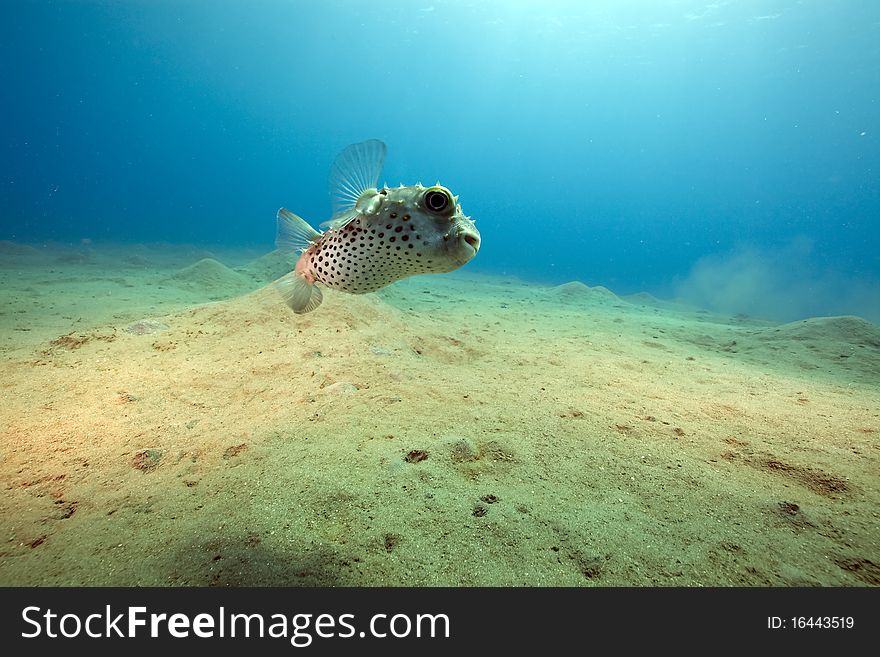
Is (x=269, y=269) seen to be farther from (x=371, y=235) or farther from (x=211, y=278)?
(x=371, y=235)

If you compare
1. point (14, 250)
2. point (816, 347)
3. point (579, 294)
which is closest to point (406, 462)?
point (816, 347)

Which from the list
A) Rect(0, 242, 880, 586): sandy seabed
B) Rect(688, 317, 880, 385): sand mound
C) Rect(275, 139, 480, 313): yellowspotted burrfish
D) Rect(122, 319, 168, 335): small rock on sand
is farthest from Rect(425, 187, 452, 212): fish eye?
Rect(688, 317, 880, 385): sand mound

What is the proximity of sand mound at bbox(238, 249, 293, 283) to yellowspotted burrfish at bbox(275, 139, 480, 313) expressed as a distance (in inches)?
561

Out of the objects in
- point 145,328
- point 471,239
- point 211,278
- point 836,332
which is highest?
point 211,278

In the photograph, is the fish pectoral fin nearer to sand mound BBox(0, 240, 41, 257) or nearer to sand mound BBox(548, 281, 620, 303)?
sand mound BBox(548, 281, 620, 303)

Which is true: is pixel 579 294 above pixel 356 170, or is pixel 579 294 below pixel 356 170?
above

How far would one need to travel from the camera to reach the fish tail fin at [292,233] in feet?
8.84

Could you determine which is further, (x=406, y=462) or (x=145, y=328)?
(x=145, y=328)

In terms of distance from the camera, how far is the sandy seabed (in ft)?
7.52

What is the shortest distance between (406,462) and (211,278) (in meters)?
14.7

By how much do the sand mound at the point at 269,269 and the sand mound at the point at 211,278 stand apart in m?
0.83

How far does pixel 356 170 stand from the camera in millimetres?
2619

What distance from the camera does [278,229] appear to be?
2750 millimetres

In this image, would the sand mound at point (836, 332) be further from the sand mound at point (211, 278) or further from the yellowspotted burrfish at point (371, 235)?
the sand mound at point (211, 278)
